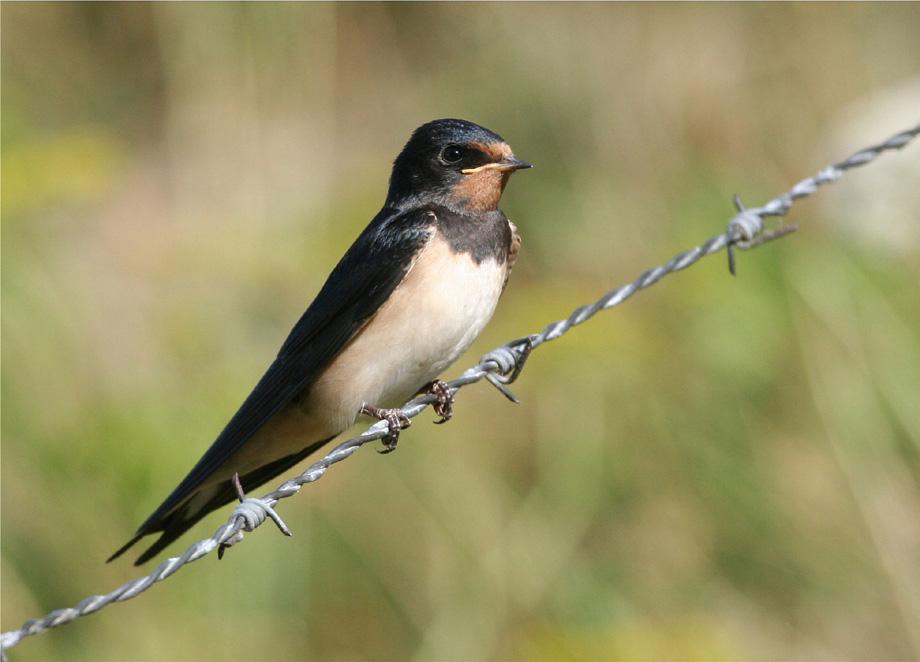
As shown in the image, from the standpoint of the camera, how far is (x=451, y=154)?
8.21 ft

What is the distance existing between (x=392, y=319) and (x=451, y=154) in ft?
1.42

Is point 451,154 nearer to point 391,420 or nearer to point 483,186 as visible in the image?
point 483,186

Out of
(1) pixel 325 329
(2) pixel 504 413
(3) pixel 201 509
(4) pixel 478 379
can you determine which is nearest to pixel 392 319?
(1) pixel 325 329

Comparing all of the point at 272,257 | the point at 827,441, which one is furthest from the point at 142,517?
the point at 827,441

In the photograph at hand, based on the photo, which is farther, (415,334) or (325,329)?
(325,329)

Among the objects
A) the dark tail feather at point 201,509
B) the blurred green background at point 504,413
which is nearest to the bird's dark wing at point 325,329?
the dark tail feather at point 201,509

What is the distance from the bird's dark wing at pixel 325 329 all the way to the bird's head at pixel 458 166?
97mm

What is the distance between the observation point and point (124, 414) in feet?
9.18

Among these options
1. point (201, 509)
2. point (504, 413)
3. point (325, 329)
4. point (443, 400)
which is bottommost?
point (504, 413)

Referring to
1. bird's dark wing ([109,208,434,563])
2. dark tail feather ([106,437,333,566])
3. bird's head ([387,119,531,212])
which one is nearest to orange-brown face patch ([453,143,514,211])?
bird's head ([387,119,531,212])

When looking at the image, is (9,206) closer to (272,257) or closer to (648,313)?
(272,257)

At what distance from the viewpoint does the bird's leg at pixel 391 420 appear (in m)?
2.30

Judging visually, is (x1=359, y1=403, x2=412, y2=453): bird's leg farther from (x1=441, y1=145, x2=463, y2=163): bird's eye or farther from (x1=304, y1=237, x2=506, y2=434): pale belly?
(x1=441, y1=145, x2=463, y2=163): bird's eye

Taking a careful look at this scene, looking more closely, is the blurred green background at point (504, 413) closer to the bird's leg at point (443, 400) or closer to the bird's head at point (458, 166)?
the bird's leg at point (443, 400)
